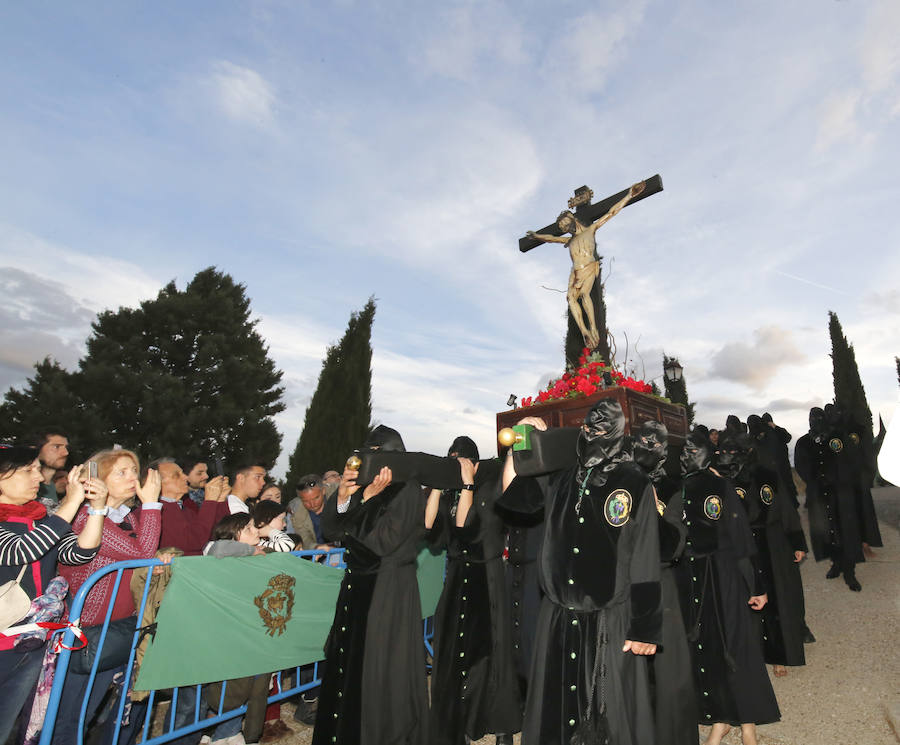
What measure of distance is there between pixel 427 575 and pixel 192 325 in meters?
25.3

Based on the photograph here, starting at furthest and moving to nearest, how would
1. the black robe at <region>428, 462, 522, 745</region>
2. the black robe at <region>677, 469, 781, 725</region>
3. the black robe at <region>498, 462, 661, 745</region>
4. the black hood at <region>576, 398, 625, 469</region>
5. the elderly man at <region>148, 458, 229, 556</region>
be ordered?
the elderly man at <region>148, 458, 229, 556</region>
the black robe at <region>428, 462, 522, 745</region>
the black robe at <region>677, 469, 781, 725</region>
the black hood at <region>576, 398, 625, 469</region>
the black robe at <region>498, 462, 661, 745</region>

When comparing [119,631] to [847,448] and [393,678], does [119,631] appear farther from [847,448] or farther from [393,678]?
[847,448]

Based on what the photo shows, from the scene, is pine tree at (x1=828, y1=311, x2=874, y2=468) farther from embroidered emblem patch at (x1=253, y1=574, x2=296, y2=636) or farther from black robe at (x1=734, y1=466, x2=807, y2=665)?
embroidered emblem patch at (x1=253, y1=574, x2=296, y2=636)

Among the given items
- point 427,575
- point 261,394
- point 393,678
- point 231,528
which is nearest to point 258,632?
point 231,528

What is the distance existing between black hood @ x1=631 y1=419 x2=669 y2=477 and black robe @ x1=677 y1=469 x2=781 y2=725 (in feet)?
2.47

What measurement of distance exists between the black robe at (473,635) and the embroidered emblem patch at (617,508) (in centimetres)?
159

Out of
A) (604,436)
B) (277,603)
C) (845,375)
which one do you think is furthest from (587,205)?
Answer: (845,375)

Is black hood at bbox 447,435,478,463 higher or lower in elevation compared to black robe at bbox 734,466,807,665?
higher

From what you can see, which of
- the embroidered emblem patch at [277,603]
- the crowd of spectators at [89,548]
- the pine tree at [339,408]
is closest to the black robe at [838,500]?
the crowd of spectators at [89,548]

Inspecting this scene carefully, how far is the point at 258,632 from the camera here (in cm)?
387

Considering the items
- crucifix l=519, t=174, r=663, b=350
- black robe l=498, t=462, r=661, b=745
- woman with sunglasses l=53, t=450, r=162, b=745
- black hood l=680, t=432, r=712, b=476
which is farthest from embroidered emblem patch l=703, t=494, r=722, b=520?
crucifix l=519, t=174, r=663, b=350

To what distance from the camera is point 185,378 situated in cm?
2603

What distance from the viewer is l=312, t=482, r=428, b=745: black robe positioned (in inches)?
138

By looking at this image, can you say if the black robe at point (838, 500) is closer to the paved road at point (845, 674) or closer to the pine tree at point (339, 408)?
the paved road at point (845, 674)
